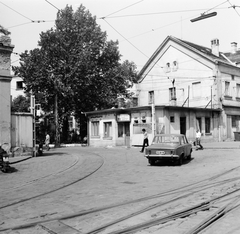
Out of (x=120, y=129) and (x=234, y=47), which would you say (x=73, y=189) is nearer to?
(x=120, y=129)

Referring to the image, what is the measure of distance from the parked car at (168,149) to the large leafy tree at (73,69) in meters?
19.7

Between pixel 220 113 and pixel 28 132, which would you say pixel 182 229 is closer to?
pixel 28 132

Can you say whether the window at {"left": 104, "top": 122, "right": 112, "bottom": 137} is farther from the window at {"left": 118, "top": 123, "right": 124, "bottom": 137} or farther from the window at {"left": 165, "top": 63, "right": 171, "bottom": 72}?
the window at {"left": 165, "top": 63, "right": 171, "bottom": 72}

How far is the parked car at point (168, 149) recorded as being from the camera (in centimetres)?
1350

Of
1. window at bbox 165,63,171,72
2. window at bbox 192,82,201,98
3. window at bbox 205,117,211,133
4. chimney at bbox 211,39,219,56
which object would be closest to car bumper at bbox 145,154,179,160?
window at bbox 205,117,211,133

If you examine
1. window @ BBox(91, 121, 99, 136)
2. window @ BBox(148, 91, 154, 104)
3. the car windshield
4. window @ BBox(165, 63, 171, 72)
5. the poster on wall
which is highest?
window @ BBox(165, 63, 171, 72)

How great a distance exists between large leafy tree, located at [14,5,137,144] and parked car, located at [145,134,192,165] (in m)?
19.7

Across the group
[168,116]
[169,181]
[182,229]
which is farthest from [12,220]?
[168,116]

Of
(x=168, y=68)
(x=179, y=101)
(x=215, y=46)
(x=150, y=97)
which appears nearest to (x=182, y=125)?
(x=179, y=101)

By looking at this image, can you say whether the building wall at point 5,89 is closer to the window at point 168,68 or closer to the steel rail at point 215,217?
the steel rail at point 215,217

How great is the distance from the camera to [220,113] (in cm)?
3142

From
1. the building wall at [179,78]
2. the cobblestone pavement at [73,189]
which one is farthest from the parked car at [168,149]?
the building wall at [179,78]

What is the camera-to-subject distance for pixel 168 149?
44.3 feet

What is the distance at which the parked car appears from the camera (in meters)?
13.5
